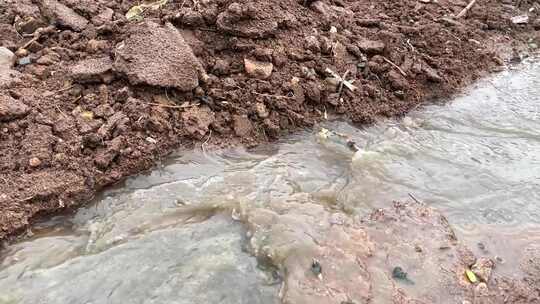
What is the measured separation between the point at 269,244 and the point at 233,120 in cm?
143

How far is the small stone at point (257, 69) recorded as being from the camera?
4820 mm

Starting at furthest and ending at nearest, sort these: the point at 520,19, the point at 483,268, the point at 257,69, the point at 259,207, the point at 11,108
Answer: the point at 520,19, the point at 257,69, the point at 11,108, the point at 259,207, the point at 483,268

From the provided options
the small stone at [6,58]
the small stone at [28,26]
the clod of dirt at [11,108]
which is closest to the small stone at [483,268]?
the clod of dirt at [11,108]

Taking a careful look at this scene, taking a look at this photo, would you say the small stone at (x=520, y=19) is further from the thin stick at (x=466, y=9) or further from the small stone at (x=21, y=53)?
the small stone at (x=21, y=53)

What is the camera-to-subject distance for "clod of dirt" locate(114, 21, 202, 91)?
4.44 metres

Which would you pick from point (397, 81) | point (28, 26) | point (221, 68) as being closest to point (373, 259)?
point (221, 68)

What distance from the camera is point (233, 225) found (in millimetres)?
3736

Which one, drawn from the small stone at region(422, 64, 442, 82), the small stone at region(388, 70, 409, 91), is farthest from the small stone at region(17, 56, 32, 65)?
the small stone at region(422, 64, 442, 82)

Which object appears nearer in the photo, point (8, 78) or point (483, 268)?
point (483, 268)

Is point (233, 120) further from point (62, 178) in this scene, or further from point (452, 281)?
point (452, 281)

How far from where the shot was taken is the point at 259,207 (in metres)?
3.85

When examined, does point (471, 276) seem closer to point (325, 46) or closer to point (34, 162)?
point (325, 46)

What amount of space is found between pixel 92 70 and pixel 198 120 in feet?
3.24

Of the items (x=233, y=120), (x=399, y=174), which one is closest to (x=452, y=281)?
(x=399, y=174)
